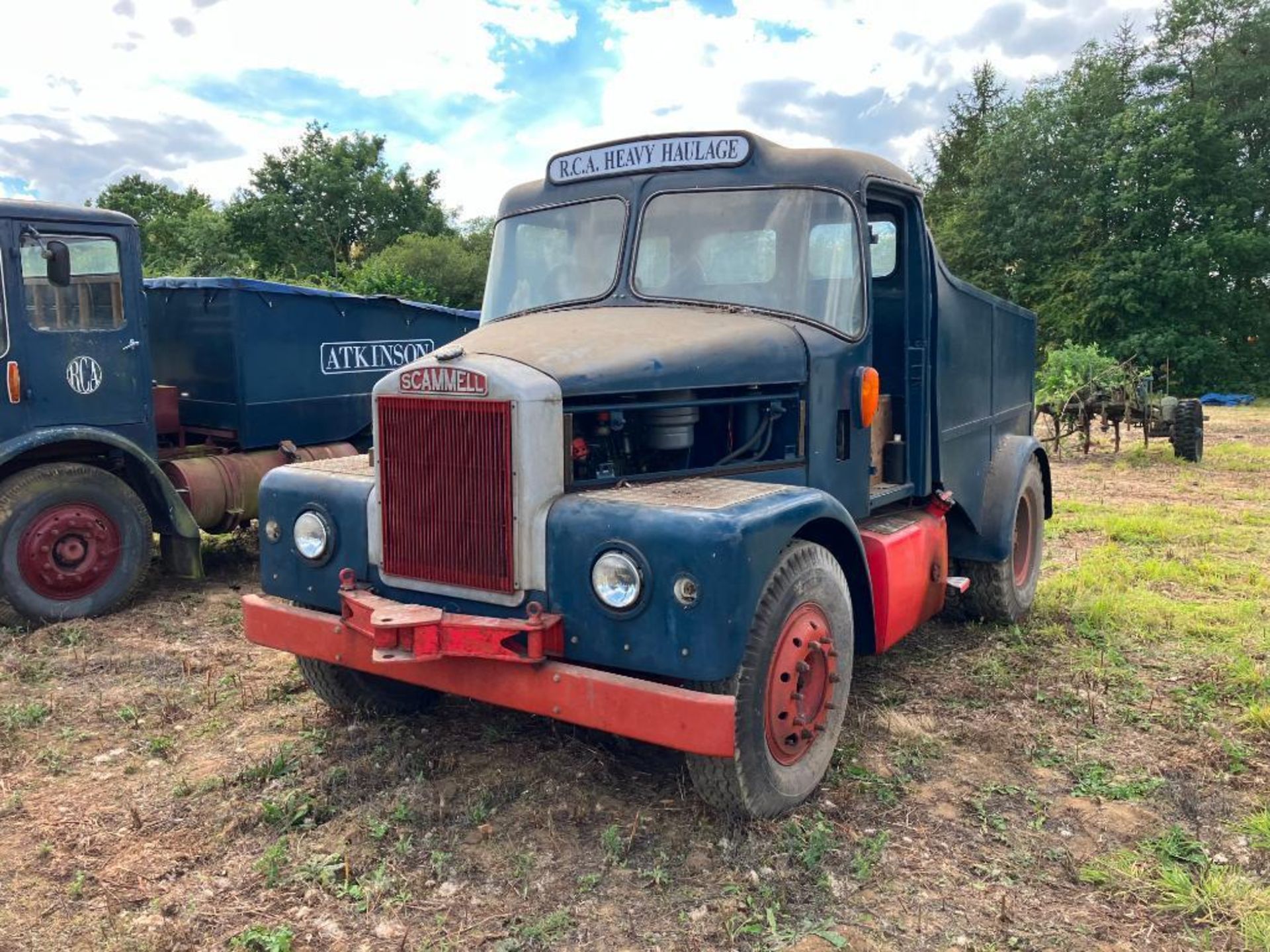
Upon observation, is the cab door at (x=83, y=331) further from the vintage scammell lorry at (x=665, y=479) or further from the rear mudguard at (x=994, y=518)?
the rear mudguard at (x=994, y=518)

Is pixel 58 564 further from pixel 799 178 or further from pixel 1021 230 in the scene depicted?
pixel 1021 230

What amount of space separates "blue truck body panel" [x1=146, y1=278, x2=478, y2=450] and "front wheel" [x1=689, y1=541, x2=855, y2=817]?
572 cm

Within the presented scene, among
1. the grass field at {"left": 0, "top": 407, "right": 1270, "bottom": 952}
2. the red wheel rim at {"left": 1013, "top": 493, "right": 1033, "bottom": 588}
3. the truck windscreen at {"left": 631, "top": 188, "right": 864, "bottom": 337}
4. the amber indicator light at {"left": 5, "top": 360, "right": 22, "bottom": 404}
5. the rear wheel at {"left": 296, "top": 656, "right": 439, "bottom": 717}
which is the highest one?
the truck windscreen at {"left": 631, "top": 188, "right": 864, "bottom": 337}

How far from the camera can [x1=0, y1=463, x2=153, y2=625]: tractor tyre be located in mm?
6582

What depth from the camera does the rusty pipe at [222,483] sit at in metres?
7.61

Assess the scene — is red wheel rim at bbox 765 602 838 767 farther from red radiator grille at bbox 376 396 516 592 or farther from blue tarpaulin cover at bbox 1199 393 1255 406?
blue tarpaulin cover at bbox 1199 393 1255 406

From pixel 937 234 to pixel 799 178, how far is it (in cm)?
3495

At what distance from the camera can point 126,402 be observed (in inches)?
281

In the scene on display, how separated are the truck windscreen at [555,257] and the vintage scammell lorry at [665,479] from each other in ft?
0.05

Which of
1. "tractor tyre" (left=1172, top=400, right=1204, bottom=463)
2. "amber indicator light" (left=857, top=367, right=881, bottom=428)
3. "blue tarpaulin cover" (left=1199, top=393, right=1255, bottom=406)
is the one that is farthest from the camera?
"blue tarpaulin cover" (left=1199, top=393, right=1255, bottom=406)

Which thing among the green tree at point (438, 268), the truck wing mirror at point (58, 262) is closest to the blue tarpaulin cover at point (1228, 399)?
the green tree at point (438, 268)

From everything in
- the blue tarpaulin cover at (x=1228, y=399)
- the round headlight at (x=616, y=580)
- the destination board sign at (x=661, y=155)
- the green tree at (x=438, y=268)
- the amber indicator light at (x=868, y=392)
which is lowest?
the round headlight at (x=616, y=580)

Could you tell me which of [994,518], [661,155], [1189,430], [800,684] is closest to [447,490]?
[800,684]

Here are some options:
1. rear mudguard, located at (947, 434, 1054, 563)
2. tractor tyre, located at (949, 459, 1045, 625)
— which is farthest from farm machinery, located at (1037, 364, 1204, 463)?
rear mudguard, located at (947, 434, 1054, 563)
